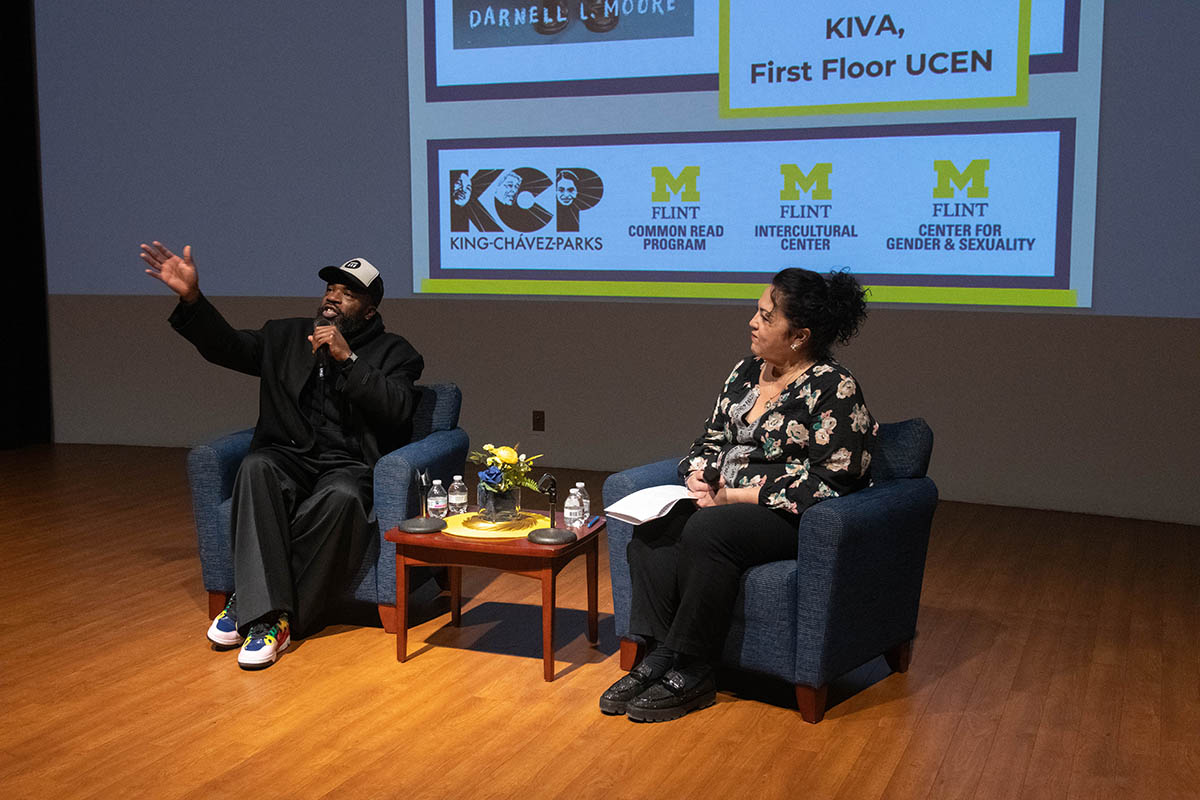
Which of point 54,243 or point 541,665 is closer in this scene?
point 541,665

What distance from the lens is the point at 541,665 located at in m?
3.53

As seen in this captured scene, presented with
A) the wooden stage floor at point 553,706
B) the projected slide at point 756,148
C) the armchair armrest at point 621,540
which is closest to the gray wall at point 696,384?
the projected slide at point 756,148

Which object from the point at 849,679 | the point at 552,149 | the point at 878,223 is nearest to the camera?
the point at 849,679

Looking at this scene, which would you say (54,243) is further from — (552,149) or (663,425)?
(663,425)

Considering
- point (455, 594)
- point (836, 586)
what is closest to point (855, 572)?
point (836, 586)

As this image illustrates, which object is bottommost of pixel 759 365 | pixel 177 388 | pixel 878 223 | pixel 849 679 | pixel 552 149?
pixel 849 679

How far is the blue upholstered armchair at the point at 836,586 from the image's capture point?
3.03m

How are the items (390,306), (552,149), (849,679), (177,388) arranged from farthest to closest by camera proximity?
1. (177,388)
2. (390,306)
3. (552,149)
4. (849,679)

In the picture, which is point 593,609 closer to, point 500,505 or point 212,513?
point 500,505

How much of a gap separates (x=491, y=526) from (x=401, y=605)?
14.3 inches

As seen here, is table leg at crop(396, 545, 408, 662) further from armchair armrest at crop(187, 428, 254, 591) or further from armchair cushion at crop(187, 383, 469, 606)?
armchair armrest at crop(187, 428, 254, 591)

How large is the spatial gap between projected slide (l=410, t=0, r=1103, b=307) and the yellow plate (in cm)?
253

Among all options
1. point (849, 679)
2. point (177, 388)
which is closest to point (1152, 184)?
point (849, 679)

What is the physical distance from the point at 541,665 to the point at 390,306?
358 cm
